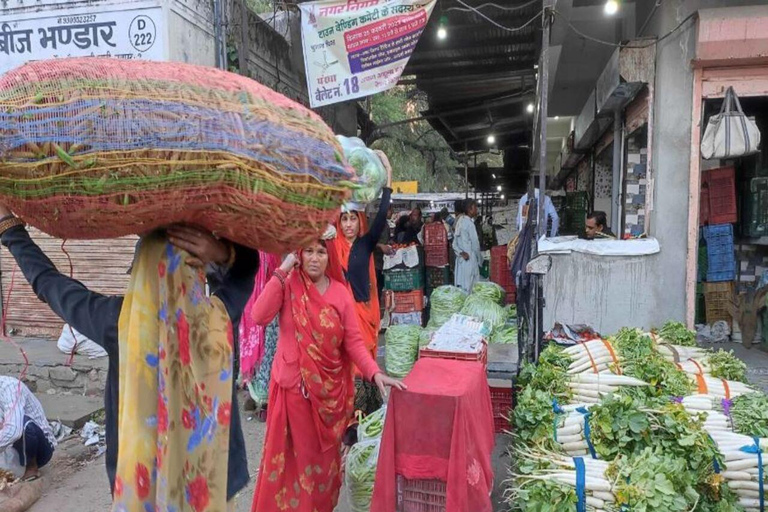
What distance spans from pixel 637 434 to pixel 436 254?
5832mm

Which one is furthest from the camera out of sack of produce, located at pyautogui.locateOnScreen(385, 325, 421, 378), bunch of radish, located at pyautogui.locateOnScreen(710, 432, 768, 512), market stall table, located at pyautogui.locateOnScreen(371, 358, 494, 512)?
sack of produce, located at pyautogui.locateOnScreen(385, 325, 421, 378)

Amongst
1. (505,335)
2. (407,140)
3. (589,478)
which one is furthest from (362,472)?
(407,140)

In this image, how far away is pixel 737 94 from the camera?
195 inches

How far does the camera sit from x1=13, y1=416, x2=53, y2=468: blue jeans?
3.70 meters

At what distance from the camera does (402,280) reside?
7.66 metres

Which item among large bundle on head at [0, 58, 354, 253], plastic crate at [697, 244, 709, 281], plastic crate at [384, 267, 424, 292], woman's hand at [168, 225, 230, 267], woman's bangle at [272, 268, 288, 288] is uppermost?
large bundle on head at [0, 58, 354, 253]

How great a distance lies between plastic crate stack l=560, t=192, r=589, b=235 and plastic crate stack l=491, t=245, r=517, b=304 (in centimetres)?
224

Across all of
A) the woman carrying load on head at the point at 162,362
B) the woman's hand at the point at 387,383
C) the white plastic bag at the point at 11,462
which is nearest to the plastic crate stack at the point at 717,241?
the woman's hand at the point at 387,383

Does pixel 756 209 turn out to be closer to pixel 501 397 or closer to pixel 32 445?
pixel 501 397

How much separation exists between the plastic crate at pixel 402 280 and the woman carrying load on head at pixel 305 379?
4.84 meters

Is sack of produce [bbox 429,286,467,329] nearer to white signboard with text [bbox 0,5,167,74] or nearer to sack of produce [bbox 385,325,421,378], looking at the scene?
sack of produce [bbox 385,325,421,378]

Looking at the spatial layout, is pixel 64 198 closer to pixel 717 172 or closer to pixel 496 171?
pixel 717 172

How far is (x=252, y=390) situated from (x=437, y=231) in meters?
4.52

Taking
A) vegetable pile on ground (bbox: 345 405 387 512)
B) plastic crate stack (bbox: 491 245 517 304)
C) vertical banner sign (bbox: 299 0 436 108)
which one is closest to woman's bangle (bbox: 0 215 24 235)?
vegetable pile on ground (bbox: 345 405 387 512)
